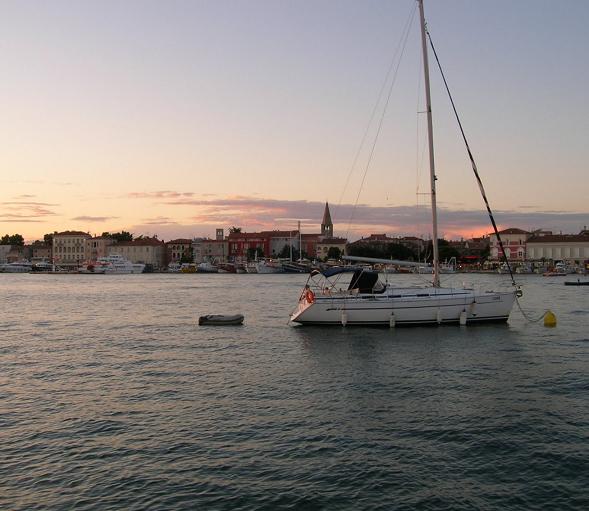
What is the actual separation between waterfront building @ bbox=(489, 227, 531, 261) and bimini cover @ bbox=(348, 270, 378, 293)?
519ft

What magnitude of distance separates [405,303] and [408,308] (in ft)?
0.94

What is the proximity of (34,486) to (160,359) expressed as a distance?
511 inches

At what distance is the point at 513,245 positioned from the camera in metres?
189

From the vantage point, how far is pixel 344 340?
28.6 metres

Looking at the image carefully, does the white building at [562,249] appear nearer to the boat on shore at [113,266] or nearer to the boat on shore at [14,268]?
the boat on shore at [113,266]

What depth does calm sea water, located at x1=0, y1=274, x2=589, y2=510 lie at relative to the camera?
1089 cm

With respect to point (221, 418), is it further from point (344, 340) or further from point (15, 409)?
point (344, 340)

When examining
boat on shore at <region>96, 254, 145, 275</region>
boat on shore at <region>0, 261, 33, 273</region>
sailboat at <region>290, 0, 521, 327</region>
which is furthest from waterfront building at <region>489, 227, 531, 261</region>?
sailboat at <region>290, 0, 521, 327</region>

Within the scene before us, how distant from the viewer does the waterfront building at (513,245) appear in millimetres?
185250

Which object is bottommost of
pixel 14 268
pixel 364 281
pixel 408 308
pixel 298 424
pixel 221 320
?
pixel 298 424

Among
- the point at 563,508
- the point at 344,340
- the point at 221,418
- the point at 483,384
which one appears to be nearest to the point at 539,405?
the point at 483,384

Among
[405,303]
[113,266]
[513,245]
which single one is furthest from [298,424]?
[513,245]

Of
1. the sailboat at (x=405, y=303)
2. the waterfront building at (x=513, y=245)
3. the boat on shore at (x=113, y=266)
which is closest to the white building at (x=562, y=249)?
the waterfront building at (x=513, y=245)

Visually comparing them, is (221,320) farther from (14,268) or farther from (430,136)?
(14,268)
